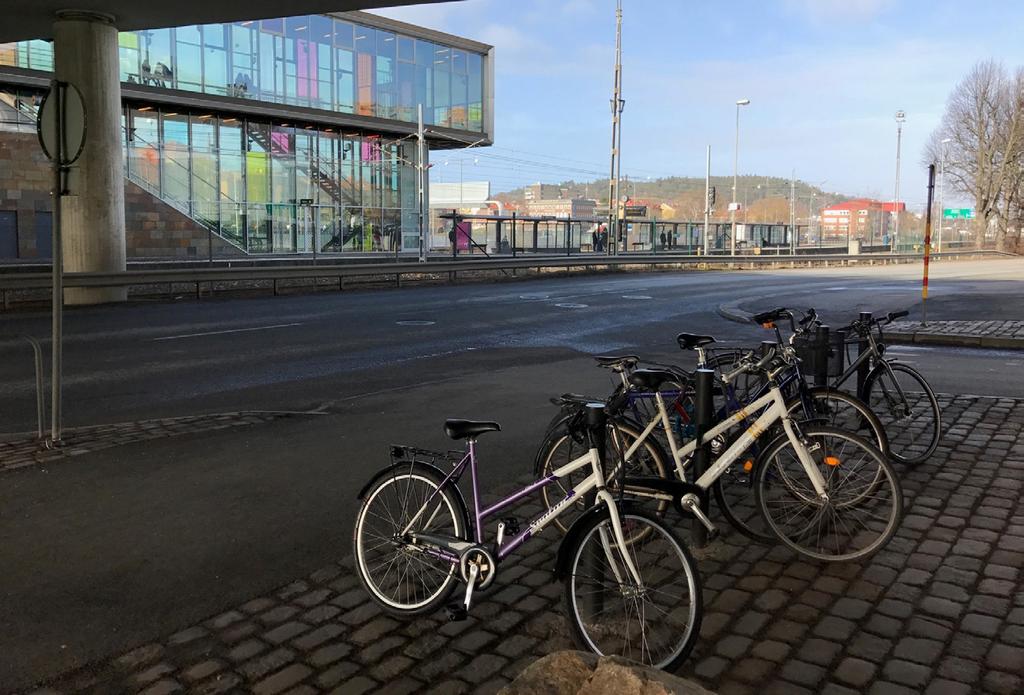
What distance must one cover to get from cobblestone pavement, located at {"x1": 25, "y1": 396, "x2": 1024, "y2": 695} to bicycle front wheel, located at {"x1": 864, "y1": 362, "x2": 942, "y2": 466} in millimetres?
1879

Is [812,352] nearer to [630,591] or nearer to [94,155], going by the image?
[630,591]

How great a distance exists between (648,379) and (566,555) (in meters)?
1.40

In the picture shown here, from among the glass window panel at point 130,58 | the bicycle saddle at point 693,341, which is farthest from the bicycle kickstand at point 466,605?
the glass window panel at point 130,58

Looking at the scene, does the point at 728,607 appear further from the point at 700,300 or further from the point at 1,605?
the point at 700,300

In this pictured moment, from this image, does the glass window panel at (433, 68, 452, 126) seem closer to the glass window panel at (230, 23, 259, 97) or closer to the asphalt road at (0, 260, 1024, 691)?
the glass window panel at (230, 23, 259, 97)

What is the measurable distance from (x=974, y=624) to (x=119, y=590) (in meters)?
4.15

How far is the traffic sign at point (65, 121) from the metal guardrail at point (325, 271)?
12884mm

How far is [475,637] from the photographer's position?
13.3 feet

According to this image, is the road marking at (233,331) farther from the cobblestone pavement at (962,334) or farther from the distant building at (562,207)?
the distant building at (562,207)

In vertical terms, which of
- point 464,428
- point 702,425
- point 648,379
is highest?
point 648,379

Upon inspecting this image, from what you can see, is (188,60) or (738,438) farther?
(188,60)

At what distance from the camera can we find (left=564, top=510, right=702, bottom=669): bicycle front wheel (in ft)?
12.0

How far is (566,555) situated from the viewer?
3.73m

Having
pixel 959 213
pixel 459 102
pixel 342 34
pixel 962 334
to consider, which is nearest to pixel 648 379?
pixel 962 334
